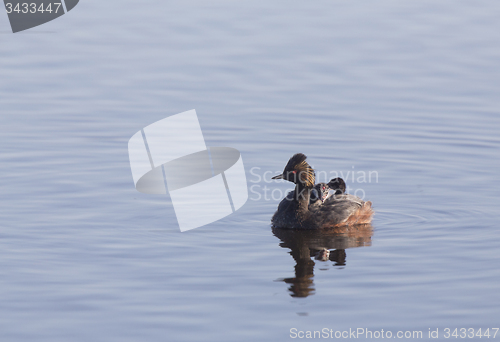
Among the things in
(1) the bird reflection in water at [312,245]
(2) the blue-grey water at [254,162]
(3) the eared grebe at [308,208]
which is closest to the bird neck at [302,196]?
(3) the eared grebe at [308,208]

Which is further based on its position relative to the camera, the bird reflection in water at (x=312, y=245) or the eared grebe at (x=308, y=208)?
the eared grebe at (x=308, y=208)

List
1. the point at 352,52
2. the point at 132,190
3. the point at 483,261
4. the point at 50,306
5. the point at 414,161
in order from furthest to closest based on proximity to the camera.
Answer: the point at 352,52
the point at 414,161
the point at 132,190
the point at 483,261
the point at 50,306

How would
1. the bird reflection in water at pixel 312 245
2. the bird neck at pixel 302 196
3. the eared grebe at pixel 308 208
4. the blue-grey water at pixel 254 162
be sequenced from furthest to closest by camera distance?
the bird neck at pixel 302 196 → the eared grebe at pixel 308 208 → the bird reflection in water at pixel 312 245 → the blue-grey water at pixel 254 162

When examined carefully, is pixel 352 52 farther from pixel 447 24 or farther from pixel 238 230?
pixel 238 230

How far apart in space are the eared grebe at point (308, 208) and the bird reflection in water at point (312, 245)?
0.35 ft

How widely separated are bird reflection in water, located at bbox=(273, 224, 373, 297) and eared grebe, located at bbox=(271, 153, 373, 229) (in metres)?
0.11

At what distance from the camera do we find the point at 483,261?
9.95 metres

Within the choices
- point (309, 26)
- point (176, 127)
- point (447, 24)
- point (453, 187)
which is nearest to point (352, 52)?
point (309, 26)

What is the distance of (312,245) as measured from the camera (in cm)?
1102

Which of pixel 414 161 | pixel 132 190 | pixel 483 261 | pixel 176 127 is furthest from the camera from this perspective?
pixel 176 127

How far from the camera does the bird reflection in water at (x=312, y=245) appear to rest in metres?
9.27

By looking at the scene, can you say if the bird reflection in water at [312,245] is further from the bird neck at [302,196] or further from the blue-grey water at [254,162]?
the bird neck at [302,196]

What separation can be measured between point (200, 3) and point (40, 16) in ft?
15.9

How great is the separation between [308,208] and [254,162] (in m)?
2.40
